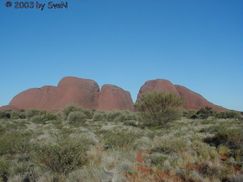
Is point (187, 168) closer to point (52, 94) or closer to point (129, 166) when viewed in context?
point (129, 166)

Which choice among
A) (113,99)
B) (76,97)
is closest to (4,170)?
(76,97)

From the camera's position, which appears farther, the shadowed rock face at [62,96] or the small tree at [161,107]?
the shadowed rock face at [62,96]

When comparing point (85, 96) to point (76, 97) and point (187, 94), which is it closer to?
point (76, 97)

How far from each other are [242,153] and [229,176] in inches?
116

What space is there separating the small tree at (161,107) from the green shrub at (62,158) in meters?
16.1

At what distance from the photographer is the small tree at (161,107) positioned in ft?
79.0

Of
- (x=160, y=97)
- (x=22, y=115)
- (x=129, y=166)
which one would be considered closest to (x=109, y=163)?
(x=129, y=166)

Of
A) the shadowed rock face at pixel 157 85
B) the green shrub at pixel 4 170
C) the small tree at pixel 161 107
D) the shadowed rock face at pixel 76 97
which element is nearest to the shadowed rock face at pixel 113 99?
the shadowed rock face at pixel 76 97

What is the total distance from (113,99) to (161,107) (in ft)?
187

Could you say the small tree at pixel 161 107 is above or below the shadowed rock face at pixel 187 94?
below

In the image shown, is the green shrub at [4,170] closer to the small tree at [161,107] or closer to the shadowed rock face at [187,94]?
the small tree at [161,107]

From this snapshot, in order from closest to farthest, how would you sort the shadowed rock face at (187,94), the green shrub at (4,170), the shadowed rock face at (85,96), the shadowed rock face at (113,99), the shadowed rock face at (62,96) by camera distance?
1. the green shrub at (4,170)
2. the shadowed rock face at (187,94)
3. the shadowed rock face at (85,96)
4. the shadowed rock face at (62,96)
5. the shadowed rock face at (113,99)

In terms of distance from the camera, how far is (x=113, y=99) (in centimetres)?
8081

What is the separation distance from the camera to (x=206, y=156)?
9391 mm
